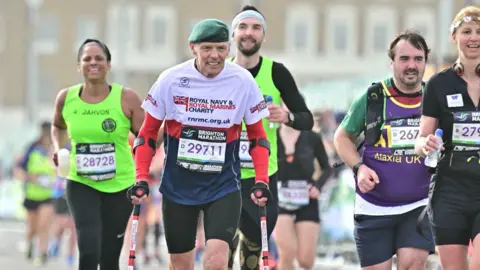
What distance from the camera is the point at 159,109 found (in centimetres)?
850

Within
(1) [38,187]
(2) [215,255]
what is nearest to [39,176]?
(1) [38,187]

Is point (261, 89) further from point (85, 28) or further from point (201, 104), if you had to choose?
point (85, 28)

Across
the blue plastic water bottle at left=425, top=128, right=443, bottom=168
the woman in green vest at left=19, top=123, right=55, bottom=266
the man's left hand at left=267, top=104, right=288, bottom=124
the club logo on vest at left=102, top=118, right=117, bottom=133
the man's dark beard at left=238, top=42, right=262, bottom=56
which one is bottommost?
the woman in green vest at left=19, top=123, right=55, bottom=266

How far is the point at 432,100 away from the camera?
801 centimetres

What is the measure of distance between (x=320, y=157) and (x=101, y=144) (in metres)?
3.26

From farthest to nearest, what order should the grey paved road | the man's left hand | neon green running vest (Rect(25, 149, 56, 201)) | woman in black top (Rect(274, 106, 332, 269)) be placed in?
1. neon green running vest (Rect(25, 149, 56, 201))
2. the grey paved road
3. woman in black top (Rect(274, 106, 332, 269))
4. the man's left hand

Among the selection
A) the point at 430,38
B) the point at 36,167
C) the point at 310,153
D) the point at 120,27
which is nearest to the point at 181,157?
the point at 310,153

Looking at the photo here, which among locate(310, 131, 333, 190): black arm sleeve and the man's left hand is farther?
→ locate(310, 131, 333, 190): black arm sleeve

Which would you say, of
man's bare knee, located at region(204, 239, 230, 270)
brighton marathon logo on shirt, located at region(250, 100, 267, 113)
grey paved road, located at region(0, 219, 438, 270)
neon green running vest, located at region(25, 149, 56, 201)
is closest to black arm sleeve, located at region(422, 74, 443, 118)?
brighton marathon logo on shirt, located at region(250, 100, 267, 113)

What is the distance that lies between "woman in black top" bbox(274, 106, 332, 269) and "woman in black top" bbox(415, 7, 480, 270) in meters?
4.42

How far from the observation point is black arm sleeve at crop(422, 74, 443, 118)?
800cm

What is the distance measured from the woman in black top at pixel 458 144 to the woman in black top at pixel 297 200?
14.5 feet

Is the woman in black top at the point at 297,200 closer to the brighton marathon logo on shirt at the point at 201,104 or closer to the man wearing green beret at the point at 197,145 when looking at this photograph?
the man wearing green beret at the point at 197,145

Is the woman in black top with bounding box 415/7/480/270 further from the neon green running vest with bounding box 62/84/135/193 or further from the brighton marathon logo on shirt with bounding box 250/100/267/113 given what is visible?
the neon green running vest with bounding box 62/84/135/193
